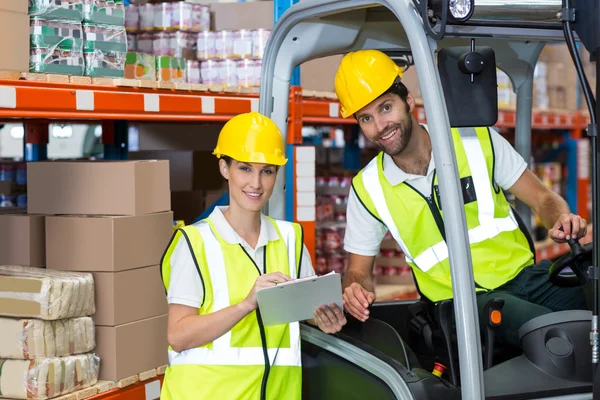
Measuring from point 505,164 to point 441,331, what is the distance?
2.58 ft

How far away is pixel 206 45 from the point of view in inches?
203

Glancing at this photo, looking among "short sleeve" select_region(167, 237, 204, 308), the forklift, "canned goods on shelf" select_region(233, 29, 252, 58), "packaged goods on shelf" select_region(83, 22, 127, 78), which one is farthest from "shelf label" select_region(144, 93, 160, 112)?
"short sleeve" select_region(167, 237, 204, 308)

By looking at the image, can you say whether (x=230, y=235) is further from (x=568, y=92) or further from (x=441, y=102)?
(x=568, y=92)

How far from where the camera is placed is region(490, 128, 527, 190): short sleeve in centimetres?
359

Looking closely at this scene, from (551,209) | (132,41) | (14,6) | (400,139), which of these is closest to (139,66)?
(132,41)

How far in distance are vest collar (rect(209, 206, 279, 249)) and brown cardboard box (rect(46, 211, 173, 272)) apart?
30.2 inches

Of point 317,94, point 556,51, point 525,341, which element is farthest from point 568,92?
point 525,341

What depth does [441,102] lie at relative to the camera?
2561 mm

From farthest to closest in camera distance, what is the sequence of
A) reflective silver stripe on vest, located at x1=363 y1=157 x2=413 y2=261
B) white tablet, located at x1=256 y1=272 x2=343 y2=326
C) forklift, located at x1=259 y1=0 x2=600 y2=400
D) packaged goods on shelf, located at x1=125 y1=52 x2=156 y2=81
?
packaged goods on shelf, located at x1=125 y1=52 x2=156 y2=81
reflective silver stripe on vest, located at x1=363 y1=157 x2=413 y2=261
white tablet, located at x1=256 y1=272 x2=343 y2=326
forklift, located at x1=259 y1=0 x2=600 y2=400

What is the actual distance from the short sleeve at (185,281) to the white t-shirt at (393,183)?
0.82 m

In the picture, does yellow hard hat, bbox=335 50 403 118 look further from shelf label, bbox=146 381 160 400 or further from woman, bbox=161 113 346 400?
shelf label, bbox=146 381 160 400

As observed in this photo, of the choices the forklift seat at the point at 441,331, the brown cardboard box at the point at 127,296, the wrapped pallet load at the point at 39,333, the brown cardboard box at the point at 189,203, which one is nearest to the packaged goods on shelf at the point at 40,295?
the wrapped pallet load at the point at 39,333

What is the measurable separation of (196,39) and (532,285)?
268 centimetres

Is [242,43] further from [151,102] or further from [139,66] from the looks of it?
[151,102]
